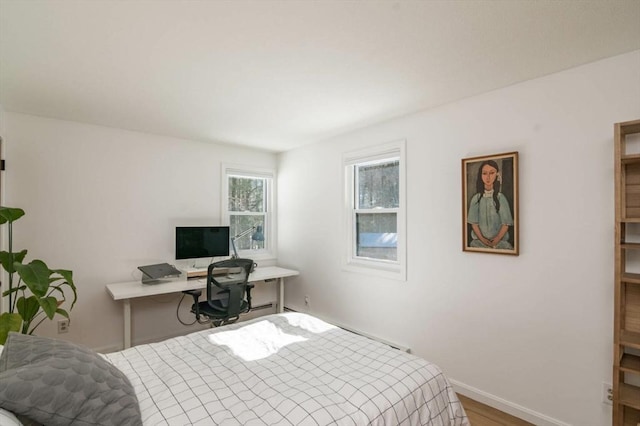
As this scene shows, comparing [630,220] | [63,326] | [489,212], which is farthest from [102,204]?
[630,220]

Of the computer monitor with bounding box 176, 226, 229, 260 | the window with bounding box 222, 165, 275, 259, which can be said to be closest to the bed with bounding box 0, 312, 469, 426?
the computer monitor with bounding box 176, 226, 229, 260

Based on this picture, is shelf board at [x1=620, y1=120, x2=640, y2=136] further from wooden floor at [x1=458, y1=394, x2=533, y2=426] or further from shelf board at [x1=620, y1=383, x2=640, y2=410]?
wooden floor at [x1=458, y1=394, x2=533, y2=426]

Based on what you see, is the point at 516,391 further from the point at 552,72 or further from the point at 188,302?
the point at 188,302

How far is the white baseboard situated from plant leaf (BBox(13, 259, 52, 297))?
3040 millimetres

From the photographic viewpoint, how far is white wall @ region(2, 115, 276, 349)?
9.64 feet

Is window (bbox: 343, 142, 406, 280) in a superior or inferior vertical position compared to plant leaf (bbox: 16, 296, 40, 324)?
superior

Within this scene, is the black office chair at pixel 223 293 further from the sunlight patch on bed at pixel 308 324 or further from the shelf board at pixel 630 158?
the shelf board at pixel 630 158

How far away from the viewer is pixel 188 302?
380 cm

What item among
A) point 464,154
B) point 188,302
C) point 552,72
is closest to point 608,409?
point 464,154

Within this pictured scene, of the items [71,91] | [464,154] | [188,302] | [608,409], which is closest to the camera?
[608,409]

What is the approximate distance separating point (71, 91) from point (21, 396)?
7.41 ft

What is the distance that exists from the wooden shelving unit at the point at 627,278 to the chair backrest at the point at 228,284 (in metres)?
2.77

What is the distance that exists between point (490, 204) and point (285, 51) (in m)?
1.80

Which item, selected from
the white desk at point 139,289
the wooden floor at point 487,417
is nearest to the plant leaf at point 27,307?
the white desk at point 139,289
